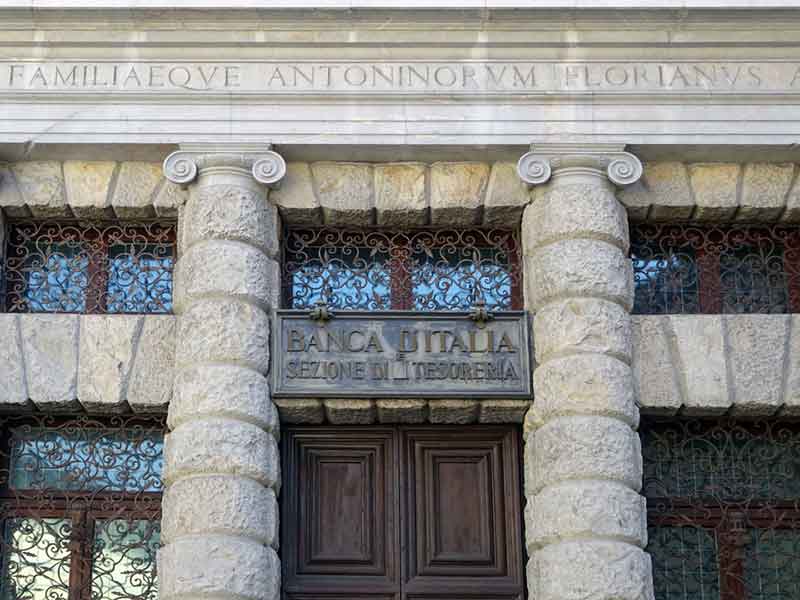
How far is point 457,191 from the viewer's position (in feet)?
40.1

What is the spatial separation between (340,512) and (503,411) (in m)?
1.54

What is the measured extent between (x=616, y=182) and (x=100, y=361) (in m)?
4.43

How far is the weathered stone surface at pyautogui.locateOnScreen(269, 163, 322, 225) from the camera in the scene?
12.1 m

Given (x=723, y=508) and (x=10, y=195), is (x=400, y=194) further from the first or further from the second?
(x=723, y=508)

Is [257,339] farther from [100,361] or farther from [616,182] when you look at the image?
[616,182]

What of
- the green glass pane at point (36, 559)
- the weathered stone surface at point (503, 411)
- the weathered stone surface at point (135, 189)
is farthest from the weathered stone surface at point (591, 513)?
the weathered stone surface at point (135, 189)

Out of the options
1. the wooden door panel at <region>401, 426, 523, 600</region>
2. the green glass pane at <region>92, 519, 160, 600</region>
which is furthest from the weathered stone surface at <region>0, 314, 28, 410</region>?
the wooden door panel at <region>401, 426, 523, 600</region>

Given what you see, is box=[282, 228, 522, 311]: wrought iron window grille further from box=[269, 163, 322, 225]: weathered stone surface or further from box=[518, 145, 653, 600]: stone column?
box=[518, 145, 653, 600]: stone column

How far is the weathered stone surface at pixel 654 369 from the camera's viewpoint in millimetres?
11695

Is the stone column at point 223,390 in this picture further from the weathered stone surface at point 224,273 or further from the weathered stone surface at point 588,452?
the weathered stone surface at point 588,452

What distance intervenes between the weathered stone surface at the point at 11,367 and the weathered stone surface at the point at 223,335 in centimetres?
131

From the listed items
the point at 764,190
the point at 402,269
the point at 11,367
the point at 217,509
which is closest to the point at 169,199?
the point at 11,367

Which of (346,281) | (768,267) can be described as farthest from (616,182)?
(346,281)

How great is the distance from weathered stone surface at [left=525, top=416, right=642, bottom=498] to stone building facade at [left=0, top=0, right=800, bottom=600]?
0.14ft
